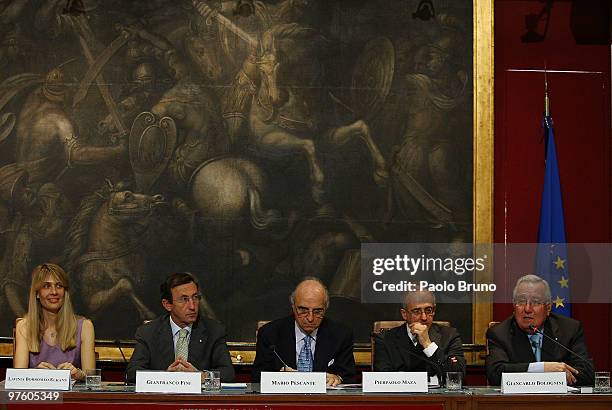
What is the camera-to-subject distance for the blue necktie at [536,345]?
517 cm

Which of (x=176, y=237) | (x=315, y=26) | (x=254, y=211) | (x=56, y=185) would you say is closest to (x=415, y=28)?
(x=315, y=26)

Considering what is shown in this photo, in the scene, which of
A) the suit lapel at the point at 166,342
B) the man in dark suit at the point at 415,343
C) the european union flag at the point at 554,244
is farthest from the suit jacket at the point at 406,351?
the european union flag at the point at 554,244

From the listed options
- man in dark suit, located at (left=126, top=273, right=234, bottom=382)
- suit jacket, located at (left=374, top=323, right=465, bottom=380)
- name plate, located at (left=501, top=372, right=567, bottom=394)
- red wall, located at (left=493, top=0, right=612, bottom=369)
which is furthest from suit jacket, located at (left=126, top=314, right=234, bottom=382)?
red wall, located at (left=493, top=0, right=612, bottom=369)

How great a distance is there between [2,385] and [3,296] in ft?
7.11

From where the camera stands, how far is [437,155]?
6.53m

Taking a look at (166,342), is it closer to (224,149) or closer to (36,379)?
(36,379)

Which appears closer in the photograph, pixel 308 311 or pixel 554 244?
pixel 308 311

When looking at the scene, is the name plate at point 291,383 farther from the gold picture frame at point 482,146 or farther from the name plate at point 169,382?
the gold picture frame at point 482,146

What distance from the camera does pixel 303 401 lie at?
421 cm

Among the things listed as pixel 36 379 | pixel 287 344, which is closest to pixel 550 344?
pixel 287 344

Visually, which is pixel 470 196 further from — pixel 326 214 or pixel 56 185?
pixel 56 185

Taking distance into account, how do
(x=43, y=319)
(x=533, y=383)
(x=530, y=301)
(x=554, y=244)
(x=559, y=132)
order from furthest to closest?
(x=559, y=132)
(x=554, y=244)
(x=43, y=319)
(x=530, y=301)
(x=533, y=383)

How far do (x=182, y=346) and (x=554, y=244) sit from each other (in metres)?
2.76

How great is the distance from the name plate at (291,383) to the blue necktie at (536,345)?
1.45m
